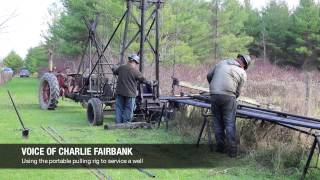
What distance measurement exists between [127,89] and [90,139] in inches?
75.2

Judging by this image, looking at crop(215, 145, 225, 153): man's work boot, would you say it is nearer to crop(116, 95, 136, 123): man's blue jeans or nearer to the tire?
crop(116, 95, 136, 123): man's blue jeans

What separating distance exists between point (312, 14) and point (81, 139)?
40.0 m

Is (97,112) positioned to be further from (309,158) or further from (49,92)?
(309,158)

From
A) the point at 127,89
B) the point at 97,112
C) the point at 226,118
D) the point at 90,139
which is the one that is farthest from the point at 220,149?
the point at 97,112

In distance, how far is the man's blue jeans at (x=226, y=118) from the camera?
801 centimetres

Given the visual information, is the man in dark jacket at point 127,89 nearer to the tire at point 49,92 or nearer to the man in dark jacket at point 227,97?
the man in dark jacket at point 227,97

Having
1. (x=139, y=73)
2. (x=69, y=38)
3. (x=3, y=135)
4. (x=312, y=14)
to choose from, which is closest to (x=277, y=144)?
(x=139, y=73)

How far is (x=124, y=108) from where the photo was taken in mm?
11344

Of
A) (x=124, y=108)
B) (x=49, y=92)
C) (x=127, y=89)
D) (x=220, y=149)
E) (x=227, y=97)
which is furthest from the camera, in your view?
(x=49, y=92)

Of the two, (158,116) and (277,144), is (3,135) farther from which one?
(277,144)

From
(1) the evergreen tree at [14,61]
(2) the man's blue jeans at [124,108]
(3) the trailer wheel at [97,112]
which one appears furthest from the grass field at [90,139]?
(1) the evergreen tree at [14,61]

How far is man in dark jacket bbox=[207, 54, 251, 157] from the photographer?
8.04 meters

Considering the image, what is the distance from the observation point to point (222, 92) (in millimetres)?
8070

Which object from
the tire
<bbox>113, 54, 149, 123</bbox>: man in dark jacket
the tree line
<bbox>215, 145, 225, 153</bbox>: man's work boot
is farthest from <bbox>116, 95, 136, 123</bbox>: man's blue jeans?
the tree line
